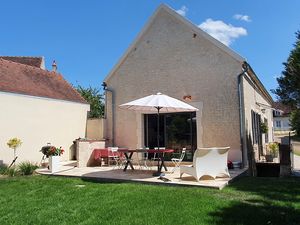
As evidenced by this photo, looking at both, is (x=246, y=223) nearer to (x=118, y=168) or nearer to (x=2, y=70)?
(x=118, y=168)

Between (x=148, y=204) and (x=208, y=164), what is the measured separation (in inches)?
149

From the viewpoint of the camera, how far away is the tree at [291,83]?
13.1 meters

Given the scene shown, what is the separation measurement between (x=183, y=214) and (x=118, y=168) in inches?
336

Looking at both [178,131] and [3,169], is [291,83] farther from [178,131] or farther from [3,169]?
[3,169]

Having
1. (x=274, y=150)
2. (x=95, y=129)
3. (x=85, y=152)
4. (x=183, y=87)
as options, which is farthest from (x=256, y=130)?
(x=85, y=152)

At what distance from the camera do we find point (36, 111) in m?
18.0

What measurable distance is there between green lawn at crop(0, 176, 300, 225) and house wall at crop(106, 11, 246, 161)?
182 inches

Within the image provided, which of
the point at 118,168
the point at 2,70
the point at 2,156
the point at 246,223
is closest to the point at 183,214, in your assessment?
the point at 246,223

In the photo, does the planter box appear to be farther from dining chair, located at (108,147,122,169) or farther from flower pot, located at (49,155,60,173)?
flower pot, located at (49,155,60,173)

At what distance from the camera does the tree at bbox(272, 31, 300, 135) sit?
42.8ft

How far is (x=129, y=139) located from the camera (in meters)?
18.7

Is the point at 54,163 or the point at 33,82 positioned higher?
the point at 33,82

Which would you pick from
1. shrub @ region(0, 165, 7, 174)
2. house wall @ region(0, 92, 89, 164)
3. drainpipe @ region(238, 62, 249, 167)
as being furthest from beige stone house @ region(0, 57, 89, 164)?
drainpipe @ region(238, 62, 249, 167)

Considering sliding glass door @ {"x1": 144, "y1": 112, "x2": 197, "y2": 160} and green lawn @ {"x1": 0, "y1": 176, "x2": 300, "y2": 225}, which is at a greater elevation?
sliding glass door @ {"x1": 144, "y1": 112, "x2": 197, "y2": 160}
